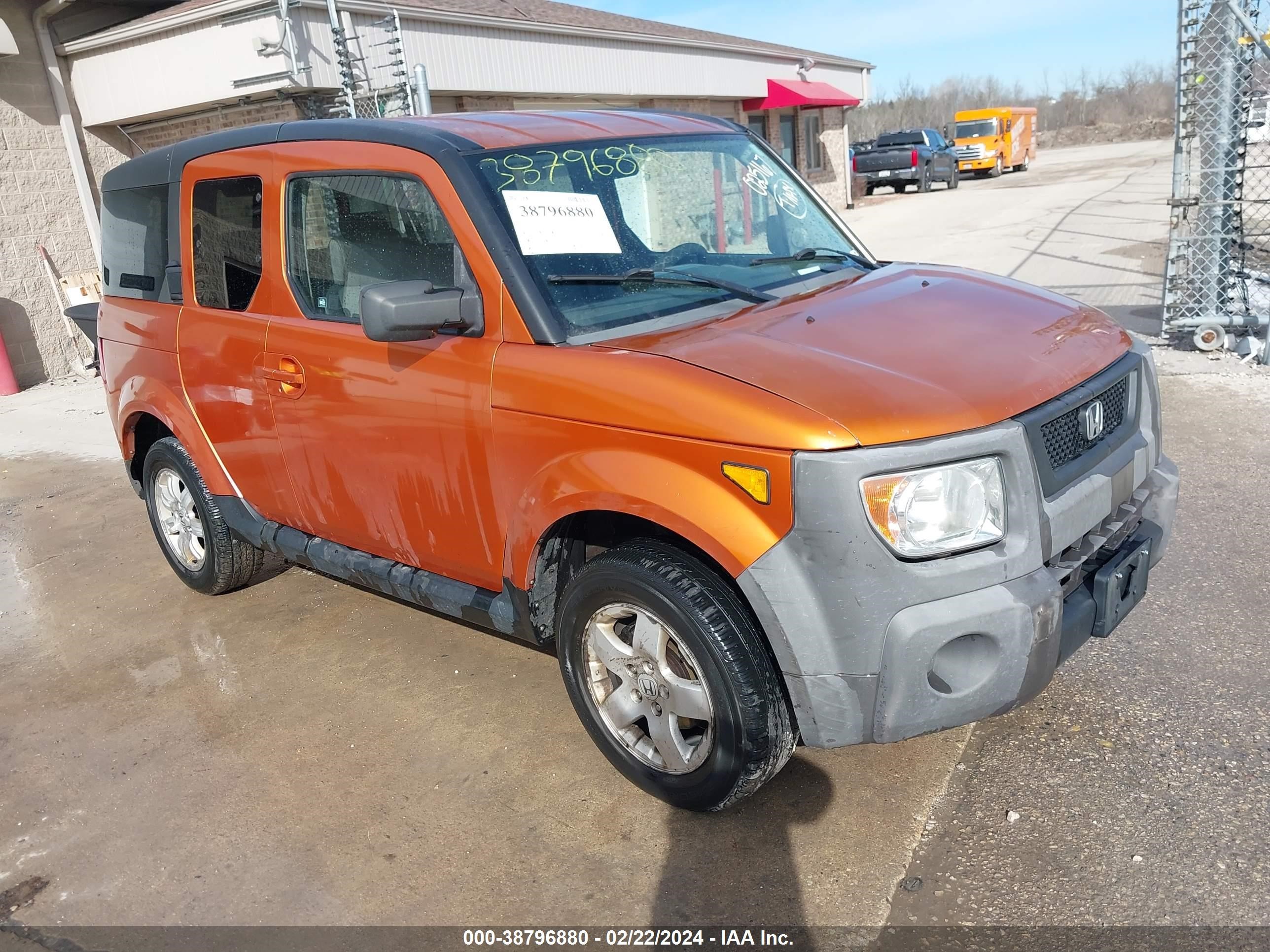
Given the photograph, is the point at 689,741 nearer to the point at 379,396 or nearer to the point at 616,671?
the point at 616,671

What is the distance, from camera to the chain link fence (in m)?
7.57

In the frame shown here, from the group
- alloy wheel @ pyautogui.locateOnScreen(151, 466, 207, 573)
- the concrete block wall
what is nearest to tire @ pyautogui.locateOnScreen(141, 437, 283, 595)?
alloy wheel @ pyautogui.locateOnScreen(151, 466, 207, 573)

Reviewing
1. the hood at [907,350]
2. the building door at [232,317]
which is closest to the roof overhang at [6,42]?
the building door at [232,317]

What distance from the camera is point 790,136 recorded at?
27781 mm

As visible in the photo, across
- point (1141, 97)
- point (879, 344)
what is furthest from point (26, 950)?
point (1141, 97)

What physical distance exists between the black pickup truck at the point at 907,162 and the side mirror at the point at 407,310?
32.2 m

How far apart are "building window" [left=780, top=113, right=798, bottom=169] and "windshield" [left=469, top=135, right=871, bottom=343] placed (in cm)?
2487

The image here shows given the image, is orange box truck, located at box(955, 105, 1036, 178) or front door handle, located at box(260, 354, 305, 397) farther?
Answer: orange box truck, located at box(955, 105, 1036, 178)

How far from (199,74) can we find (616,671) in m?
11.5

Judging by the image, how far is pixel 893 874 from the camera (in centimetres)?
275

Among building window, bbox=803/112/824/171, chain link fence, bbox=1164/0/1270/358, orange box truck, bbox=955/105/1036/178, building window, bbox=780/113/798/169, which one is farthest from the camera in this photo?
orange box truck, bbox=955/105/1036/178

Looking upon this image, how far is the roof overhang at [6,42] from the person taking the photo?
11039mm

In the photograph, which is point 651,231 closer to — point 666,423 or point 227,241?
point 666,423

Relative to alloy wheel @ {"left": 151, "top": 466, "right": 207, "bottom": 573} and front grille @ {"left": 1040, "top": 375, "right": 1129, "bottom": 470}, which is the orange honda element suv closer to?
front grille @ {"left": 1040, "top": 375, "right": 1129, "bottom": 470}
